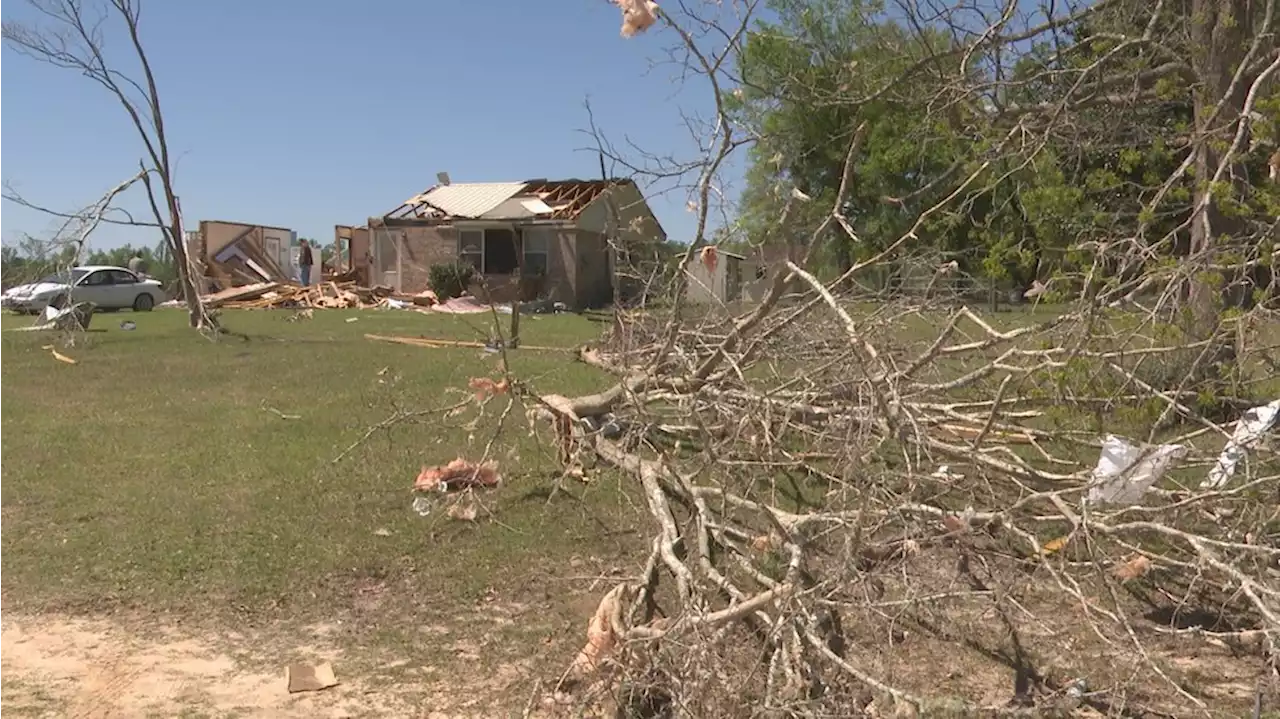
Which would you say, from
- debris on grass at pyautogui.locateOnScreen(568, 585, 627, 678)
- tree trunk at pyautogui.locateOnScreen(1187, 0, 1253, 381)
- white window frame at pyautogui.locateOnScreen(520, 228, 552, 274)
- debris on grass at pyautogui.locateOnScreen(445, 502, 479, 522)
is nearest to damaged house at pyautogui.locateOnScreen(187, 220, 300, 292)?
white window frame at pyautogui.locateOnScreen(520, 228, 552, 274)

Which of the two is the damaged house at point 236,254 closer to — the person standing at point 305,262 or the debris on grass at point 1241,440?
the person standing at point 305,262

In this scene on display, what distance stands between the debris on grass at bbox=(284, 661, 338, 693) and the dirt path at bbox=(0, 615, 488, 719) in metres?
0.03

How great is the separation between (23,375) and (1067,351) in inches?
458

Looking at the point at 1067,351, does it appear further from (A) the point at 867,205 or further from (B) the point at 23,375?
(A) the point at 867,205

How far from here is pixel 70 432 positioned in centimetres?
870

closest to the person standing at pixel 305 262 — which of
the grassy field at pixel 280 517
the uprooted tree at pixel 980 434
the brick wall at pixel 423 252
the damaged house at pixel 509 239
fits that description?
the damaged house at pixel 509 239

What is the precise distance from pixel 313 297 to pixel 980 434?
26922 mm

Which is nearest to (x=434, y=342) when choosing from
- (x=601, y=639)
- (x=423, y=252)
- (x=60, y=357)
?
(x=60, y=357)

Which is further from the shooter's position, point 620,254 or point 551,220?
point 551,220

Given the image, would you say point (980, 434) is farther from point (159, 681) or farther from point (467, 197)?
point (467, 197)

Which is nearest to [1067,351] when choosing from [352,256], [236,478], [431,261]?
[236,478]

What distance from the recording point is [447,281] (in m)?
27.8

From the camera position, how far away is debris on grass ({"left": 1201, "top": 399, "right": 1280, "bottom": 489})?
4.39m

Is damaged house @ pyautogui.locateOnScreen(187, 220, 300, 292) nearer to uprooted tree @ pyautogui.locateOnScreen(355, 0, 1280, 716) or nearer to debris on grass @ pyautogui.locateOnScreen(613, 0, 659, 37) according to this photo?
uprooted tree @ pyautogui.locateOnScreen(355, 0, 1280, 716)
